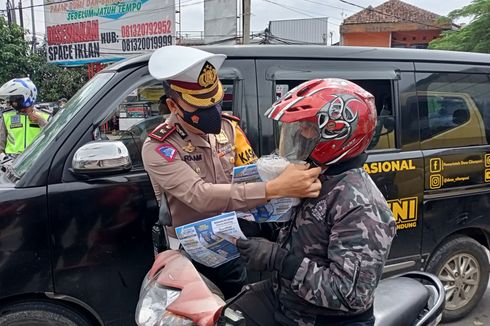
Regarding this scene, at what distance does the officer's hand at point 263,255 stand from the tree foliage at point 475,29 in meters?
19.1

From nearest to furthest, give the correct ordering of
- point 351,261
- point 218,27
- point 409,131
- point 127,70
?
point 351,261, point 127,70, point 409,131, point 218,27

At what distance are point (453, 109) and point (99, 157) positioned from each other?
2.52 m

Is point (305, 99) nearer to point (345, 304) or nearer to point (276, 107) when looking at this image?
point (276, 107)

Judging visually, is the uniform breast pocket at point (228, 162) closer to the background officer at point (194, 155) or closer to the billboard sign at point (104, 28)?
the background officer at point (194, 155)

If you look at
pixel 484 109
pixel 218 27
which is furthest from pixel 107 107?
pixel 218 27

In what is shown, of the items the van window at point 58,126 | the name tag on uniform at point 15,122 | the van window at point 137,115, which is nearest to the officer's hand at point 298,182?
the van window at point 137,115

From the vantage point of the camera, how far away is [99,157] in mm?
2258

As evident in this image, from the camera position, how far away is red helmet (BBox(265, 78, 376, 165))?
1.54m

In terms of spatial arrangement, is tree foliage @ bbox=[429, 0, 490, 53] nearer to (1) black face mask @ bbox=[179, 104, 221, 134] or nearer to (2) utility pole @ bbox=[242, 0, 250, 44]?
(2) utility pole @ bbox=[242, 0, 250, 44]

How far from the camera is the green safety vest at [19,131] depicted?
4.45m

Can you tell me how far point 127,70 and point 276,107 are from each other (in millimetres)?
1243

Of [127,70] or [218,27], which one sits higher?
[218,27]

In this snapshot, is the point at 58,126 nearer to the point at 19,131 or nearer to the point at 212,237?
the point at 212,237

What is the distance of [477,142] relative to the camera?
3381 mm
